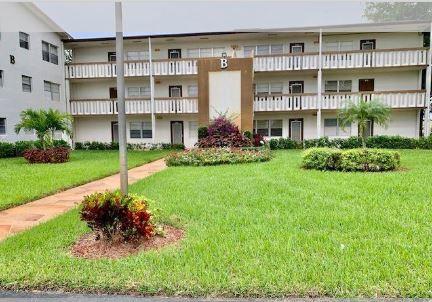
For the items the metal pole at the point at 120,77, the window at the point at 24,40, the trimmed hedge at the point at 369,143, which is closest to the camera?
Answer: the metal pole at the point at 120,77

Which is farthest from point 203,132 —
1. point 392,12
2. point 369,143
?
point 392,12

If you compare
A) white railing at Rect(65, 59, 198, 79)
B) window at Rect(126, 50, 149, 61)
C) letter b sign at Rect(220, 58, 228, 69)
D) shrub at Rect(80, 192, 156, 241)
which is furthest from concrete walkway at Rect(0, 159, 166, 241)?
window at Rect(126, 50, 149, 61)

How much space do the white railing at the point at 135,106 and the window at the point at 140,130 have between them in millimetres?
1869

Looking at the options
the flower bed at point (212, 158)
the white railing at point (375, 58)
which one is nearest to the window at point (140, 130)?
the flower bed at point (212, 158)

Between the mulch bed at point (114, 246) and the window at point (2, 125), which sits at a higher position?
Result: the window at point (2, 125)

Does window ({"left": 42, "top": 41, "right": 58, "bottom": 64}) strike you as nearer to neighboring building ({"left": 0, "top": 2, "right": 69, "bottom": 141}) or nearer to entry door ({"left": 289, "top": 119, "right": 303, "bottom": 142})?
neighboring building ({"left": 0, "top": 2, "right": 69, "bottom": 141})

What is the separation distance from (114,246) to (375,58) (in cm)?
2062

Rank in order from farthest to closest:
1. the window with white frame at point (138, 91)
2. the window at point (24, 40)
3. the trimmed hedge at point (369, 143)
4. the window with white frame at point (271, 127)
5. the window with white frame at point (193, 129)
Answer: the window with white frame at point (138, 91) → the window with white frame at point (193, 129) → the window with white frame at point (271, 127) → the window at point (24, 40) → the trimmed hedge at point (369, 143)

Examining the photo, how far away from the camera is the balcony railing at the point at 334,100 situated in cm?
2017

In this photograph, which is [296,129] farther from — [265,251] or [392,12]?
[265,251]

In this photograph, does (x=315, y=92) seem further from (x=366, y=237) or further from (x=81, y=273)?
(x=81, y=273)

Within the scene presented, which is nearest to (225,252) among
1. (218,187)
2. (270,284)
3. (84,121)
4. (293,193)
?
(270,284)

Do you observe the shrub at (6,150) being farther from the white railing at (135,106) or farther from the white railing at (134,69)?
the white railing at (134,69)

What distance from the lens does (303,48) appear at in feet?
75.3
